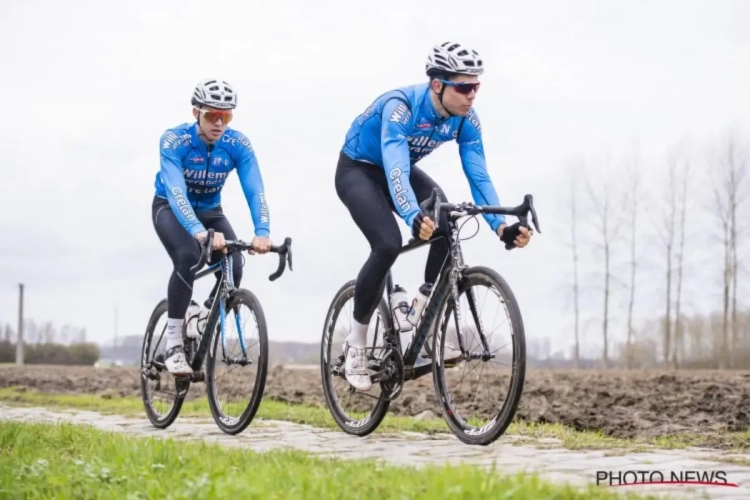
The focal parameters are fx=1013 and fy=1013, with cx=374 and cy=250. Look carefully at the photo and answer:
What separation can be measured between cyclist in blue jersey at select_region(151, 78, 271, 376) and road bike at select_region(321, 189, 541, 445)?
4.97 ft

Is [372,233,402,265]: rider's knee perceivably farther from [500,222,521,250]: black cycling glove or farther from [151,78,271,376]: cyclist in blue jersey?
[151,78,271,376]: cyclist in blue jersey

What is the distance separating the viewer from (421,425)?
8688 mm

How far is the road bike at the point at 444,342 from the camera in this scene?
6273 mm

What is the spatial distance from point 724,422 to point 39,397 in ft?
38.8

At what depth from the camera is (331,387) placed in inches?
327

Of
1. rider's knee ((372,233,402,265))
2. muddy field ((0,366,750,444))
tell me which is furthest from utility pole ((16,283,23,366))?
rider's knee ((372,233,402,265))

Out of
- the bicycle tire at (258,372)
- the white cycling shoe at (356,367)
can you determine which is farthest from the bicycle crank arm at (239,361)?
the white cycling shoe at (356,367)

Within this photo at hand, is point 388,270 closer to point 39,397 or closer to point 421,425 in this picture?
point 421,425

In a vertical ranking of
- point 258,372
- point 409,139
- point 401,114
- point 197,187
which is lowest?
point 258,372

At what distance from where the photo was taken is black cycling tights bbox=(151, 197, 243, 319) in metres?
8.86

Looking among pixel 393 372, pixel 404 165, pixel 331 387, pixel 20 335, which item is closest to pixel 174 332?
pixel 331 387

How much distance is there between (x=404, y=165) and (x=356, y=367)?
171 cm

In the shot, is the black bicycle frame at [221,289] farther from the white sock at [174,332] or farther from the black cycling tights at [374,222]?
the black cycling tights at [374,222]

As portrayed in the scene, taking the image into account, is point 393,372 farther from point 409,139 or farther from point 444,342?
point 409,139
